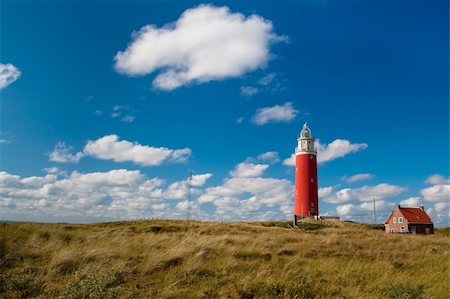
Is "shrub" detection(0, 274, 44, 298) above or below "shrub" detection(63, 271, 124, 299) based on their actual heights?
below

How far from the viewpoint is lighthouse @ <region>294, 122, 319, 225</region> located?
51.1 metres

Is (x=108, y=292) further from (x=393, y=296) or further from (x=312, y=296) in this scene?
(x=393, y=296)

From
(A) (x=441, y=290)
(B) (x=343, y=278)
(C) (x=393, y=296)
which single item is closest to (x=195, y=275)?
(B) (x=343, y=278)

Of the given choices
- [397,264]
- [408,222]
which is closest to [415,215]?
[408,222]

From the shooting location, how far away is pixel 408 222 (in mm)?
49781

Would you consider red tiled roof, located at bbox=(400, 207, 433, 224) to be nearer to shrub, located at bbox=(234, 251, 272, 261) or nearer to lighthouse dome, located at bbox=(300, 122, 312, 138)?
lighthouse dome, located at bbox=(300, 122, 312, 138)

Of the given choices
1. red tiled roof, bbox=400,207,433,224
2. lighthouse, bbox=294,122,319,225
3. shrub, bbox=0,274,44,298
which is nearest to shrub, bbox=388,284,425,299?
shrub, bbox=0,274,44,298

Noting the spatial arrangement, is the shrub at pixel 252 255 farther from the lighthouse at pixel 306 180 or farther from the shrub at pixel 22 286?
the lighthouse at pixel 306 180

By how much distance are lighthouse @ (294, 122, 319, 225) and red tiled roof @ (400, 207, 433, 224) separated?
12.3m

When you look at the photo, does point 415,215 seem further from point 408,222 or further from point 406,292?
point 406,292

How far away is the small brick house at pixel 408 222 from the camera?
5003 centimetres

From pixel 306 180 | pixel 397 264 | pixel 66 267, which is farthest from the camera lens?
pixel 306 180

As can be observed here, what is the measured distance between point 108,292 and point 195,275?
9.40 feet

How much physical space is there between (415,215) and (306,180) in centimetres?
1643
